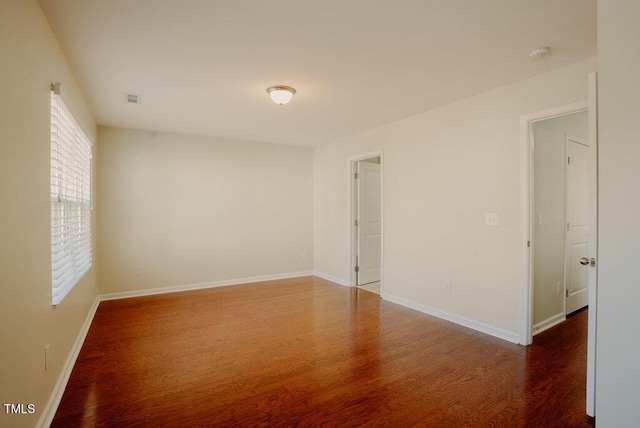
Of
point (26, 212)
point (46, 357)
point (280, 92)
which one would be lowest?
point (46, 357)

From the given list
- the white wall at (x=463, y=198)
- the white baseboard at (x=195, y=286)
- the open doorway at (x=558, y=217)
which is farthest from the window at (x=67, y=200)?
the open doorway at (x=558, y=217)

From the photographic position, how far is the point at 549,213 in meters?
3.26

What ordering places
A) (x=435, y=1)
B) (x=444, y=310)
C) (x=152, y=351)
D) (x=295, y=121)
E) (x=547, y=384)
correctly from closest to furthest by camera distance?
1. (x=435, y=1)
2. (x=547, y=384)
3. (x=152, y=351)
4. (x=444, y=310)
5. (x=295, y=121)

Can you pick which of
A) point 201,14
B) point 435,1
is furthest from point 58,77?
point 435,1

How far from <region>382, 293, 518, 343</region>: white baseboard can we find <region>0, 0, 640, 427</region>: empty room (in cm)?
2

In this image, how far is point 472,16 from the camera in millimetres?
1941

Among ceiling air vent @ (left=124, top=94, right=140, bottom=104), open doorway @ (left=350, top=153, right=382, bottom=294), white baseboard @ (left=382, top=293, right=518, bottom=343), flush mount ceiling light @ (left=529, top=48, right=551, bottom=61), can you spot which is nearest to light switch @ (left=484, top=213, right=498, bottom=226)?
white baseboard @ (left=382, top=293, right=518, bottom=343)

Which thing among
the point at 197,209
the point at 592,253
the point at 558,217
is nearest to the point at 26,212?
the point at 592,253

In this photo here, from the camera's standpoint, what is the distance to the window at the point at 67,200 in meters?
2.17

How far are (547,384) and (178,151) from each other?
519 cm

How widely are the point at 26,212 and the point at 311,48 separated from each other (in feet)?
6.68

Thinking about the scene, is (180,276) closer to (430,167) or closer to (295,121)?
(295,121)

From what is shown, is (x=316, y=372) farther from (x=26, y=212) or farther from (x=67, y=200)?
(x=67, y=200)

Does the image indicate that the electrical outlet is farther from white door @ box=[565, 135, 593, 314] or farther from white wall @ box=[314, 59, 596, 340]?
white door @ box=[565, 135, 593, 314]
